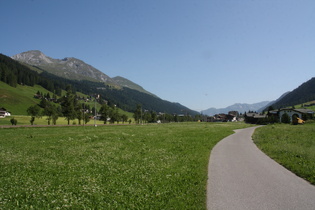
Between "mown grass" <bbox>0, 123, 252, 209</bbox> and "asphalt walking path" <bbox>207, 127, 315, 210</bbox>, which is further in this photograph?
"asphalt walking path" <bbox>207, 127, 315, 210</bbox>

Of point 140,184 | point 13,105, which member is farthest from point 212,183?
point 13,105

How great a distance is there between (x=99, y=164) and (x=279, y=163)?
44.3 feet

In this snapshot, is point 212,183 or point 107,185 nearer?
point 107,185

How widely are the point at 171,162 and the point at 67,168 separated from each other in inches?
275

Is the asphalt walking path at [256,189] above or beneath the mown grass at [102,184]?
beneath

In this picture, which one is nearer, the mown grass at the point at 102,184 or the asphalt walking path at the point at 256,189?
the mown grass at the point at 102,184

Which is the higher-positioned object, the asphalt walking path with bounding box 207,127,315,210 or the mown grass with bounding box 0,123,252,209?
the mown grass with bounding box 0,123,252,209

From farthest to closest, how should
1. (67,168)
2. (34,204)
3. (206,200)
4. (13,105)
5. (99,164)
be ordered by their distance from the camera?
1. (13,105)
2. (99,164)
3. (67,168)
4. (206,200)
5. (34,204)

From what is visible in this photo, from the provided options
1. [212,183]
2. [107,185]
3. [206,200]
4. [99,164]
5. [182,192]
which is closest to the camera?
[206,200]

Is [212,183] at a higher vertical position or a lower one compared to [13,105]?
lower

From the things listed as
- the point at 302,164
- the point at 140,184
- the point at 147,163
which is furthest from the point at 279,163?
the point at 140,184

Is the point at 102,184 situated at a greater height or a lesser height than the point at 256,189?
greater

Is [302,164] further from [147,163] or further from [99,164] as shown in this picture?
[99,164]

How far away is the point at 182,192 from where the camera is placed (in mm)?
9445
